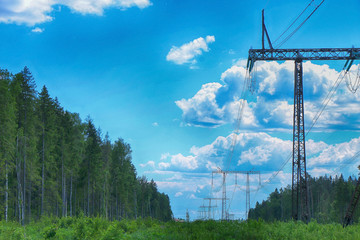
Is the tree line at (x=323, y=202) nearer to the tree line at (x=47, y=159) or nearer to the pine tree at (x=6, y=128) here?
the tree line at (x=47, y=159)

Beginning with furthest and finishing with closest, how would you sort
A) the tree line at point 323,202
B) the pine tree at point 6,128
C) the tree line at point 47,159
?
the tree line at point 323,202, the tree line at point 47,159, the pine tree at point 6,128

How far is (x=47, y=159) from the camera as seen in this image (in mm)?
43969

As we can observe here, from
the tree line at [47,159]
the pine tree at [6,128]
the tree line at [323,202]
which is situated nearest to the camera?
the pine tree at [6,128]

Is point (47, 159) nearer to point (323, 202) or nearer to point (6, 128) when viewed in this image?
point (6, 128)

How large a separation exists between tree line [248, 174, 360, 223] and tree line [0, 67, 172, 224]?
27.6 metres

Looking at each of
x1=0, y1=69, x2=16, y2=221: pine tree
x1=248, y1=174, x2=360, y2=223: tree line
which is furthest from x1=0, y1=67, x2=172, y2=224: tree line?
x1=248, y1=174, x2=360, y2=223: tree line

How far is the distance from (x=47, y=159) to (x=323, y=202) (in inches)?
2901

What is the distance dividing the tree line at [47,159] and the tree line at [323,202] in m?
27.6

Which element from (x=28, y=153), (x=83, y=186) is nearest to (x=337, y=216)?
(x=83, y=186)

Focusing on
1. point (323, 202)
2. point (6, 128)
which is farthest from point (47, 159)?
point (323, 202)

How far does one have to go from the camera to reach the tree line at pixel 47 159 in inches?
1357

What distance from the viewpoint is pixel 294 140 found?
1091 inches

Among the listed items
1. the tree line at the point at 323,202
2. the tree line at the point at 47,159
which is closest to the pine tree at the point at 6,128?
the tree line at the point at 47,159

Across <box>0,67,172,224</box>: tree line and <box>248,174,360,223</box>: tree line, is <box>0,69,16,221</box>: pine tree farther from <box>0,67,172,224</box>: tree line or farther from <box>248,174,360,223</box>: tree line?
<box>248,174,360,223</box>: tree line
